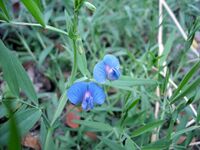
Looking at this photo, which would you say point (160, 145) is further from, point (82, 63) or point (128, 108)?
point (82, 63)

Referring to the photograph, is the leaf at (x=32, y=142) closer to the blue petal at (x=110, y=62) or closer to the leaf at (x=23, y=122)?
the leaf at (x=23, y=122)

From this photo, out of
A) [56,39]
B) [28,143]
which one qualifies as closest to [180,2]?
[56,39]

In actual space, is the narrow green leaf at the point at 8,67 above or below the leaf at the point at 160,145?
above

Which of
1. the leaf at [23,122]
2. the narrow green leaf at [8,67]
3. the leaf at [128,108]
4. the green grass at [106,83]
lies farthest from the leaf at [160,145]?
the narrow green leaf at [8,67]

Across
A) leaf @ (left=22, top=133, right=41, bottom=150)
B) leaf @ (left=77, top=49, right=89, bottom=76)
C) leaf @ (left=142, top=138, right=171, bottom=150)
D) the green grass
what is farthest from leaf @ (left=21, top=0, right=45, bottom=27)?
leaf @ (left=22, top=133, right=41, bottom=150)

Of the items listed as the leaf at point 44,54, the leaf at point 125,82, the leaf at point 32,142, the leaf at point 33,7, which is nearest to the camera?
the leaf at point 33,7

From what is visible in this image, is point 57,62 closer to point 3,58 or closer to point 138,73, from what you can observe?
point 138,73
